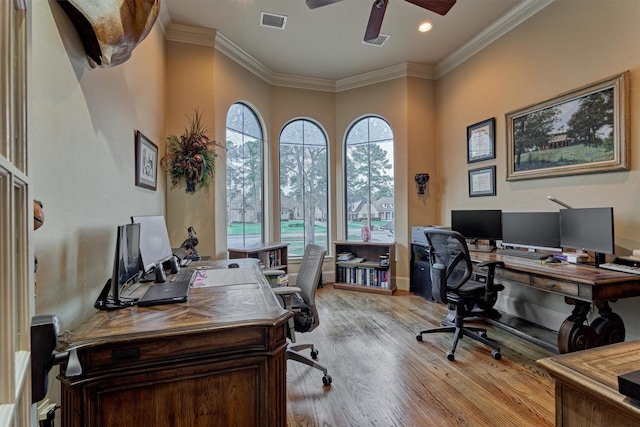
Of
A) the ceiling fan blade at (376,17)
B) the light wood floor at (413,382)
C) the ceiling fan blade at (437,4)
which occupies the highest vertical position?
the ceiling fan blade at (376,17)

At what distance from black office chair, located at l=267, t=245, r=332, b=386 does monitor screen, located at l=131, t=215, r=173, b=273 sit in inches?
31.5

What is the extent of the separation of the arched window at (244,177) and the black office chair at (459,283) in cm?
264

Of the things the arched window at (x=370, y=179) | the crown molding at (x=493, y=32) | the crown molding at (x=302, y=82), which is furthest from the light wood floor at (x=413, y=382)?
the crown molding at (x=302, y=82)

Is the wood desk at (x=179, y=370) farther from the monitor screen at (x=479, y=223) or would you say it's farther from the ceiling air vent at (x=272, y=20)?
the ceiling air vent at (x=272, y=20)

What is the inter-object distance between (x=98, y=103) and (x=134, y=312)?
46.0 inches

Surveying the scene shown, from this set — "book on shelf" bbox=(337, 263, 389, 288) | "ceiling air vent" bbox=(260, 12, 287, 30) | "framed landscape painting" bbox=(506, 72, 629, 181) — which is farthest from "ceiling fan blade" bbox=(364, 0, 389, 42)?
"book on shelf" bbox=(337, 263, 389, 288)

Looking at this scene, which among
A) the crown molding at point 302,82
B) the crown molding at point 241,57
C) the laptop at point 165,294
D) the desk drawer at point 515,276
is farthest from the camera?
the crown molding at point 302,82

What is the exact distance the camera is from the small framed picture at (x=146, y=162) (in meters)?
2.34

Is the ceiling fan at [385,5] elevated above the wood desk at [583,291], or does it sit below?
above

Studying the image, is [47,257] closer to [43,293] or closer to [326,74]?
[43,293]

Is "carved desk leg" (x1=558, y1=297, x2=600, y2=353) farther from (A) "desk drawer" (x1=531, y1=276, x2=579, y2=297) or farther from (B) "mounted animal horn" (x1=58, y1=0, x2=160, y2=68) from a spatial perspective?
(B) "mounted animal horn" (x1=58, y1=0, x2=160, y2=68)

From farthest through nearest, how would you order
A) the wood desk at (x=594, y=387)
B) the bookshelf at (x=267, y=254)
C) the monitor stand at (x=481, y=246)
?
the bookshelf at (x=267, y=254), the monitor stand at (x=481, y=246), the wood desk at (x=594, y=387)

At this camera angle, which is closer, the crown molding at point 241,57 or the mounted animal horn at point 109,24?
the mounted animal horn at point 109,24

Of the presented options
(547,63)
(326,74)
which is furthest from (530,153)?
(326,74)
